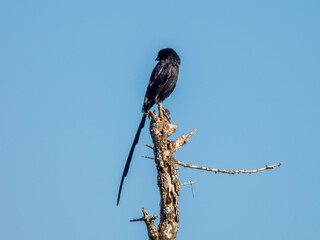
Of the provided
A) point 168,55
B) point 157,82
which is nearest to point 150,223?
point 157,82

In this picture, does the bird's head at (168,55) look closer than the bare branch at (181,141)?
No

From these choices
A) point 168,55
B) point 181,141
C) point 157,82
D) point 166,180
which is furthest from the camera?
point 168,55

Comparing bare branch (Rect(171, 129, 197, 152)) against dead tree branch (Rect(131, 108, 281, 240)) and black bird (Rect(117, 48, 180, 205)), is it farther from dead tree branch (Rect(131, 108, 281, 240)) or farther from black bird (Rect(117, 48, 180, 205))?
black bird (Rect(117, 48, 180, 205))

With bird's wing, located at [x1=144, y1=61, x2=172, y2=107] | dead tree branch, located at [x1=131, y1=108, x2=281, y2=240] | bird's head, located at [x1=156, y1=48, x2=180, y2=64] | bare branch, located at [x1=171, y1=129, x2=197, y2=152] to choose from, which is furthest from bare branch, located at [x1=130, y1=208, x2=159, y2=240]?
bird's head, located at [x1=156, y1=48, x2=180, y2=64]

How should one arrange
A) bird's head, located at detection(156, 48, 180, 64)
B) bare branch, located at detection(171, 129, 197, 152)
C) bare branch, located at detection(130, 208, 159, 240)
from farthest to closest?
bird's head, located at detection(156, 48, 180, 64) < bare branch, located at detection(171, 129, 197, 152) < bare branch, located at detection(130, 208, 159, 240)

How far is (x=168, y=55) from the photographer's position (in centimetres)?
803

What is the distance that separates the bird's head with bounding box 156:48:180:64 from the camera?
26.3 feet

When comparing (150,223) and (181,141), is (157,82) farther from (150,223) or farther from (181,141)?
(150,223)

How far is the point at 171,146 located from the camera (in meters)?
5.33

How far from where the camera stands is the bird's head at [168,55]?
8008mm

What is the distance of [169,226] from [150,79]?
3.36 metres

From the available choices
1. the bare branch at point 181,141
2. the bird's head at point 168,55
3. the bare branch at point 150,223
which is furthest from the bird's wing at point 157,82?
the bare branch at point 150,223

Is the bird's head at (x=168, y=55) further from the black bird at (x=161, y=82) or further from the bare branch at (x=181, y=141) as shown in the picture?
the bare branch at (x=181, y=141)

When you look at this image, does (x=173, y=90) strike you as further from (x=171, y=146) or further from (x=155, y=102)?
(x=171, y=146)
